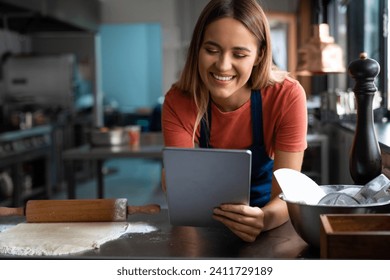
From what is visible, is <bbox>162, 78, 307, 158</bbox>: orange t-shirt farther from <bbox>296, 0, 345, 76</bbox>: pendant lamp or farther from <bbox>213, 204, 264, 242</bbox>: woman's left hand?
<bbox>296, 0, 345, 76</bbox>: pendant lamp

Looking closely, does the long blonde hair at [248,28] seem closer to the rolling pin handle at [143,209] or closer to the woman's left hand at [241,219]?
the rolling pin handle at [143,209]

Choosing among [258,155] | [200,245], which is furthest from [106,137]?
[200,245]

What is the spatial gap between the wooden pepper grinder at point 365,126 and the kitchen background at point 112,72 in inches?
12.9

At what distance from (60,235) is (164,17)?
7.13 metres

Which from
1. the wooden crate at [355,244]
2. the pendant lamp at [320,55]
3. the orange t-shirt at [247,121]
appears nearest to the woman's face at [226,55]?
the orange t-shirt at [247,121]

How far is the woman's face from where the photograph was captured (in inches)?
51.9

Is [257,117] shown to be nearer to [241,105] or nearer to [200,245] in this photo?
[241,105]

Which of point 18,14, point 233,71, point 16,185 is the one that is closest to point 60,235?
point 233,71

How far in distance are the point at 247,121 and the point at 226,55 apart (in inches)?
13.7

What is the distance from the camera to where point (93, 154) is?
376cm

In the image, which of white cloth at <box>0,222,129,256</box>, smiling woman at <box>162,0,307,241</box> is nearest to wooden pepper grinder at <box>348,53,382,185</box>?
smiling woman at <box>162,0,307,241</box>

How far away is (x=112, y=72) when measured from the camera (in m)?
9.30

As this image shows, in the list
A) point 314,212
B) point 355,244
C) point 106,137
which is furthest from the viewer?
point 106,137

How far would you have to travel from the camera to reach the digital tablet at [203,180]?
1095 mm
